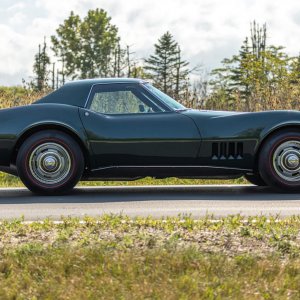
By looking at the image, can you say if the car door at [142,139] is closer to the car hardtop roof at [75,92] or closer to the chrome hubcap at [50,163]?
the car hardtop roof at [75,92]

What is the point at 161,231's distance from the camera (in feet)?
19.8

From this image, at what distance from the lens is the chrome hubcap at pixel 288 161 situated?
9.52 meters

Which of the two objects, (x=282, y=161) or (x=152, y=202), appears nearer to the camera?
(x=152, y=202)

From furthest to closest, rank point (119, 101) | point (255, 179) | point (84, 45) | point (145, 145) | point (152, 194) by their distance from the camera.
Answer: point (84, 45), point (255, 179), point (152, 194), point (119, 101), point (145, 145)

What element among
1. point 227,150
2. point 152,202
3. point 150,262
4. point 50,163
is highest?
point 227,150

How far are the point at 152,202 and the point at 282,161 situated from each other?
1.85 metres

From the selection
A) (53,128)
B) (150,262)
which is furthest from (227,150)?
(150,262)

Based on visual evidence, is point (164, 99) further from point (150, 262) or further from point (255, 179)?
point (150, 262)

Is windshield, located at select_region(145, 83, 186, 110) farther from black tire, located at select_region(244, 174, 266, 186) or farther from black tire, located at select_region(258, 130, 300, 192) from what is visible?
black tire, located at select_region(244, 174, 266, 186)

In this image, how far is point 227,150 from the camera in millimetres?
9492

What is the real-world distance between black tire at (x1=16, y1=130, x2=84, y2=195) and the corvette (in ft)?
0.04

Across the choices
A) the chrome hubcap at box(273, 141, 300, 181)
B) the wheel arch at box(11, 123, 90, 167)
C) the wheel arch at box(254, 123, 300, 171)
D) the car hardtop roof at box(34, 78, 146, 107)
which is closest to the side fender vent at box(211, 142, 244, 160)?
the wheel arch at box(254, 123, 300, 171)

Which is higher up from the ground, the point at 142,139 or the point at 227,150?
the point at 142,139

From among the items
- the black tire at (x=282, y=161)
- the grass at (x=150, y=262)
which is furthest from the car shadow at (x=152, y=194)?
the grass at (x=150, y=262)
